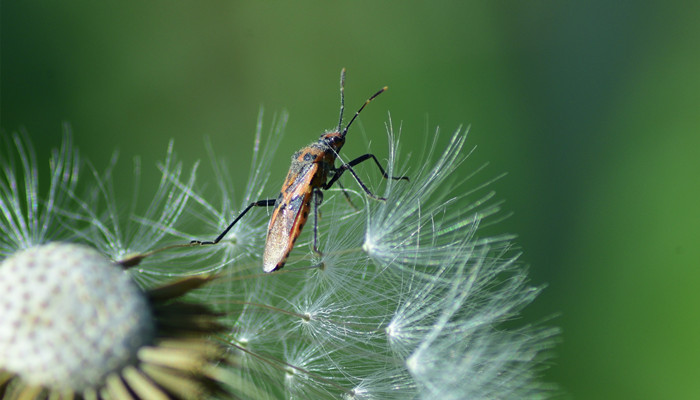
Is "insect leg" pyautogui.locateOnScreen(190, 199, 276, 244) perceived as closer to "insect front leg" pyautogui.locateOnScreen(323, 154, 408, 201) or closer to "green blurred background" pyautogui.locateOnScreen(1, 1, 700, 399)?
"insect front leg" pyautogui.locateOnScreen(323, 154, 408, 201)

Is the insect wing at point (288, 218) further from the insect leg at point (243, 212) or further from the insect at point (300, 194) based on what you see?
the insect leg at point (243, 212)

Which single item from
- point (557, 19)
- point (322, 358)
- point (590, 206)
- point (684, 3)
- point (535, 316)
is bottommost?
point (322, 358)

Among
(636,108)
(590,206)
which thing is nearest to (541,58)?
(636,108)

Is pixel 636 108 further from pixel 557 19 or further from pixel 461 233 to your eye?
pixel 461 233

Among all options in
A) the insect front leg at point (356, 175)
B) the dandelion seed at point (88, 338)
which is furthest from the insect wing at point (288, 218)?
the dandelion seed at point (88, 338)

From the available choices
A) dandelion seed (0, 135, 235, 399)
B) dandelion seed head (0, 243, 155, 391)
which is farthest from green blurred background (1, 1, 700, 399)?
dandelion seed head (0, 243, 155, 391)
